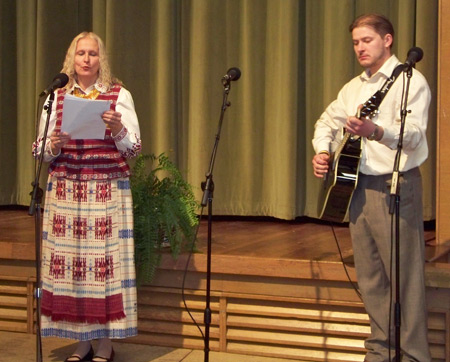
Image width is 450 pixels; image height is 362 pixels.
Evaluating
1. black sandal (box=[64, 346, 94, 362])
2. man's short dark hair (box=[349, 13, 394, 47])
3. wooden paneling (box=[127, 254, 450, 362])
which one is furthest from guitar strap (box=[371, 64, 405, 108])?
black sandal (box=[64, 346, 94, 362])

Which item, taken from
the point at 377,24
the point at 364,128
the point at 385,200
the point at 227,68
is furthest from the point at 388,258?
the point at 227,68

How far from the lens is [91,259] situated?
3.70 meters

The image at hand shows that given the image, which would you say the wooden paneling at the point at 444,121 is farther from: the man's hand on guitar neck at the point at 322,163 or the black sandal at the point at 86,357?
the black sandal at the point at 86,357

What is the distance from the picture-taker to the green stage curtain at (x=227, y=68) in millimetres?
5398

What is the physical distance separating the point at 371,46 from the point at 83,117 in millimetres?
1299

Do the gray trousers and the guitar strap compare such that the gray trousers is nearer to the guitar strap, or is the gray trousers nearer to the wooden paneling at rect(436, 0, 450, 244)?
the guitar strap

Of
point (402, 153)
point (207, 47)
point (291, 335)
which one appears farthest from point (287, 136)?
point (402, 153)

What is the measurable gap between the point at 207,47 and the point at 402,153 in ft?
9.19

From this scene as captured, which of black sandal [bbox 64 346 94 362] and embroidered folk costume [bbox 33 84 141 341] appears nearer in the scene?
embroidered folk costume [bbox 33 84 141 341]

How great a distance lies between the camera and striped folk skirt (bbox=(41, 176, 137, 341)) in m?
3.69

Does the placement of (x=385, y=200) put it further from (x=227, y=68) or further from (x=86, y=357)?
(x=227, y=68)

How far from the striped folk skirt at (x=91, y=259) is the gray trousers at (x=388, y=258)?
1.13 m

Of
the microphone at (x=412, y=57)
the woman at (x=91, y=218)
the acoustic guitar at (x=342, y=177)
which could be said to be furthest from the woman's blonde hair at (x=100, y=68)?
the microphone at (x=412, y=57)

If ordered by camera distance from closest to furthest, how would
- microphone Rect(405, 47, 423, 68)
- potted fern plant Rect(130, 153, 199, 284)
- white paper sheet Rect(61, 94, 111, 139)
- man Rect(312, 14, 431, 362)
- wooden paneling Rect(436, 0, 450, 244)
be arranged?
microphone Rect(405, 47, 423, 68) < man Rect(312, 14, 431, 362) < white paper sheet Rect(61, 94, 111, 139) < potted fern plant Rect(130, 153, 199, 284) < wooden paneling Rect(436, 0, 450, 244)
